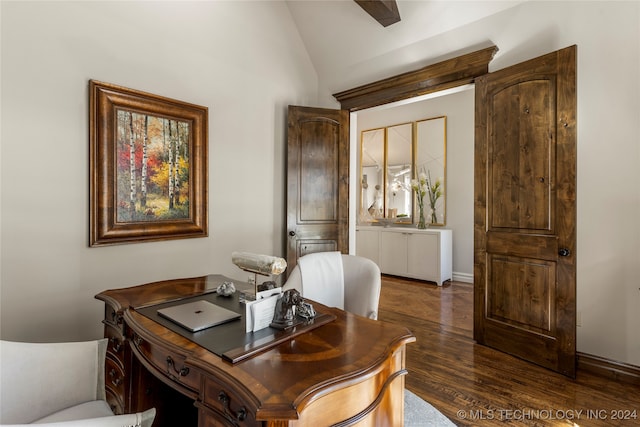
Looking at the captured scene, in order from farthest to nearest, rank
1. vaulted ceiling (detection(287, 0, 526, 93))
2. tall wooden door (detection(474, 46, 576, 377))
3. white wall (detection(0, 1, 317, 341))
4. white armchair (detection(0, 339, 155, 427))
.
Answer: vaulted ceiling (detection(287, 0, 526, 93)), tall wooden door (detection(474, 46, 576, 377)), white wall (detection(0, 1, 317, 341)), white armchair (detection(0, 339, 155, 427))

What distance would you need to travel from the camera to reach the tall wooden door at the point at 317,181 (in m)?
3.60

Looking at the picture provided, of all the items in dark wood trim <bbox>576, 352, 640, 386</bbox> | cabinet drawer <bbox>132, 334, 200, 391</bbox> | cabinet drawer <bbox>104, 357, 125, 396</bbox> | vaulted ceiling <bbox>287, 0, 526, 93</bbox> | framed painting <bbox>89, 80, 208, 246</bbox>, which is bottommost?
dark wood trim <bbox>576, 352, 640, 386</bbox>

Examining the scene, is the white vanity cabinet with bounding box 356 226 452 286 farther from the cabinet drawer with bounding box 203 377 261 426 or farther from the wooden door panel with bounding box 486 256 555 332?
the cabinet drawer with bounding box 203 377 261 426

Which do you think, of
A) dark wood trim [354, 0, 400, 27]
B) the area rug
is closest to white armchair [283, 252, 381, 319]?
the area rug

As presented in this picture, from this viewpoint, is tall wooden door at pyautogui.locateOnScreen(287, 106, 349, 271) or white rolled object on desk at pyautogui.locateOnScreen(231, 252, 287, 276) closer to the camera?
white rolled object on desk at pyautogui.locateOnScreen(231, 252, 287, 276)

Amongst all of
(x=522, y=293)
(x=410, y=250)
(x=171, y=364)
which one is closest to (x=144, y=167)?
(x=171, y=364)

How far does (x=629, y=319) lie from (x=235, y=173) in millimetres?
3353

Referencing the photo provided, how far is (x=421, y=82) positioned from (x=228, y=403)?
3.21 meters

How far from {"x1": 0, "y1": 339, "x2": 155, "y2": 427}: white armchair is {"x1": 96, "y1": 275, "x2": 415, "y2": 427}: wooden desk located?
0.17m

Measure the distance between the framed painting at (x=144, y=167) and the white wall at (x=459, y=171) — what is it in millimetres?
3421

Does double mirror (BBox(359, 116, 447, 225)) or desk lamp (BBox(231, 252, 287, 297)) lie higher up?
double mirror (BBox(359, 116, 447, 225))

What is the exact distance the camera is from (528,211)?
2.55m

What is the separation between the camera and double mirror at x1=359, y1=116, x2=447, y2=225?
5.57 m

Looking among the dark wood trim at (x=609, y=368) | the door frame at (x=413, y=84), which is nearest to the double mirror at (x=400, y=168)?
the door frame at (x=413, y=84)
